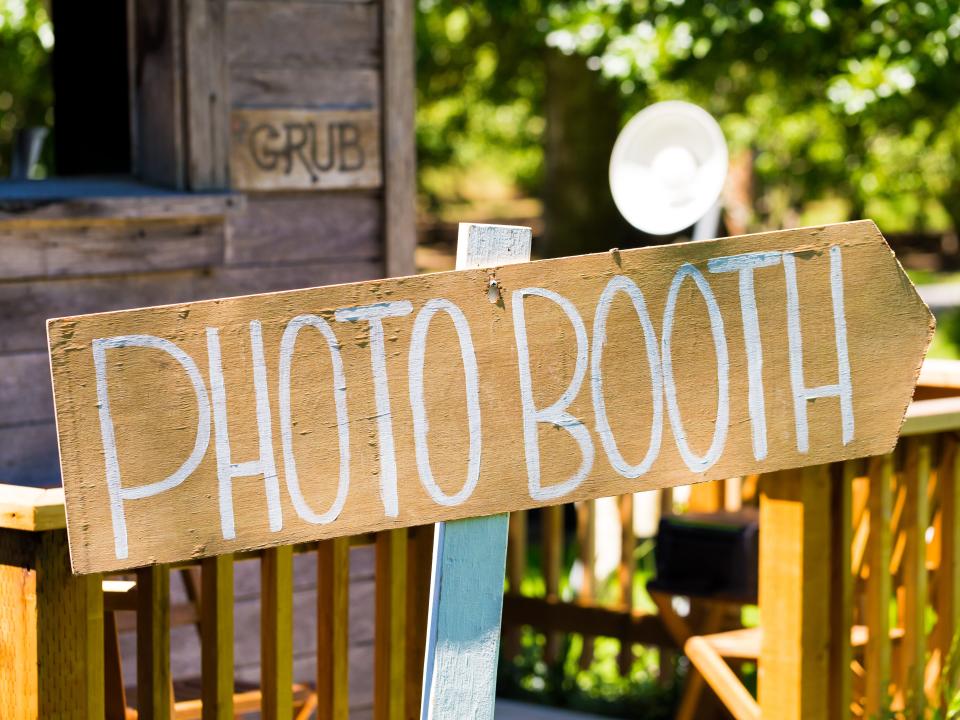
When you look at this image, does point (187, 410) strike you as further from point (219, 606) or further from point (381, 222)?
point (381, 222)

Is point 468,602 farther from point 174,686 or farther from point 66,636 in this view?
point 174,686

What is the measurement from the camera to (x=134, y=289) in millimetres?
3709

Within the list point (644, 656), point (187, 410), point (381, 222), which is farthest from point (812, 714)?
point (644, 656)

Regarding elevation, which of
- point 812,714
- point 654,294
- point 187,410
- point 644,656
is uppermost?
point 654,294

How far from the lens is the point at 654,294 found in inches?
80.7

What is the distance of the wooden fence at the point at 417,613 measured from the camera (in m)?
1.93

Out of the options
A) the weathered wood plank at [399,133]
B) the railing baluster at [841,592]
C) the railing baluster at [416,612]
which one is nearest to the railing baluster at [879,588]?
the railing baluster at [841,592]

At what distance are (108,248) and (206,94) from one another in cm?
51

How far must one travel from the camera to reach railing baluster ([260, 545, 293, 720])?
2115 mm

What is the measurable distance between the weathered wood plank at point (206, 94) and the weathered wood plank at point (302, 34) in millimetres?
53

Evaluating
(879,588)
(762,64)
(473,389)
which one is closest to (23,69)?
(762,64)

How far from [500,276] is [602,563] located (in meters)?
4.69

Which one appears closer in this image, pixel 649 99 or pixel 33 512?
pixel 33 512

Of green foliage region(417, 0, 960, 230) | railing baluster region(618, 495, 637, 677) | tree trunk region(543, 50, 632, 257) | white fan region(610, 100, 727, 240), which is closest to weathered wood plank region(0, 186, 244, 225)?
white fan region(610, 100, 727, 240)
